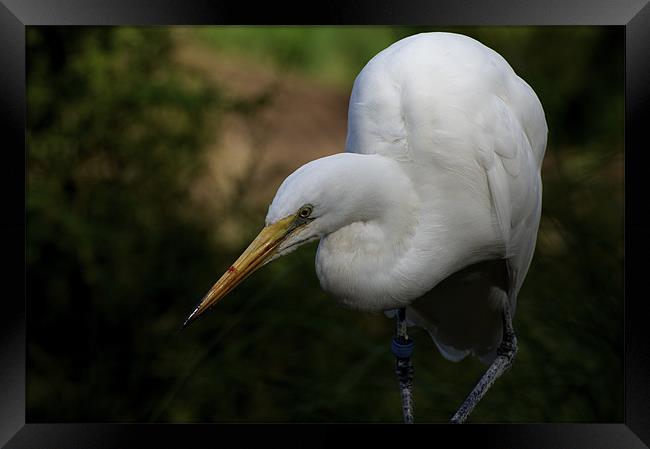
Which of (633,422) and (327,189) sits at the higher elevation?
(327,189)

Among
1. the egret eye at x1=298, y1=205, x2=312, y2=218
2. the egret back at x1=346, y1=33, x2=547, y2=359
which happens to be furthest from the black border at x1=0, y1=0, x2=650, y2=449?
the egret eye at x1=298, y1=205, x2=312, y2=218

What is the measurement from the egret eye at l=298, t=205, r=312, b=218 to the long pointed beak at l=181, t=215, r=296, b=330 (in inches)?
0.5

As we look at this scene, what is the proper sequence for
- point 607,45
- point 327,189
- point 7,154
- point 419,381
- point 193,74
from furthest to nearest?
point 607,45, point 193,74, point 419,381, point 7,154, point 327,189

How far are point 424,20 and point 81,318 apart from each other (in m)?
1.41

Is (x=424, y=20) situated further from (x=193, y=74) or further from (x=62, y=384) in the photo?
(x=62, y=384)

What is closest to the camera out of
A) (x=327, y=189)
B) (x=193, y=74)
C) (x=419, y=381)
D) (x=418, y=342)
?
(x=327, y=189)

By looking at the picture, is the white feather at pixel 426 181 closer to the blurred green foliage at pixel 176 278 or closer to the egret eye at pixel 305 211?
the egret eye at pixel 305 211

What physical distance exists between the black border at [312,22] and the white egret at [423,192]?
0.19 meters

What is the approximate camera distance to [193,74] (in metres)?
2.45

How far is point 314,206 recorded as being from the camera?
4.09 feet

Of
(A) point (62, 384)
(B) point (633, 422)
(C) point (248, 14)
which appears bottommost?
(A) point (62, 384)

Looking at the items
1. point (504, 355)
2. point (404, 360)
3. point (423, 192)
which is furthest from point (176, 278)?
point (423, 192)

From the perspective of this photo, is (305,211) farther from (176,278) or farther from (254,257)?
(176,278)

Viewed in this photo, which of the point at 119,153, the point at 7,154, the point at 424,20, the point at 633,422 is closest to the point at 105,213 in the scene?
the point at 119,153
